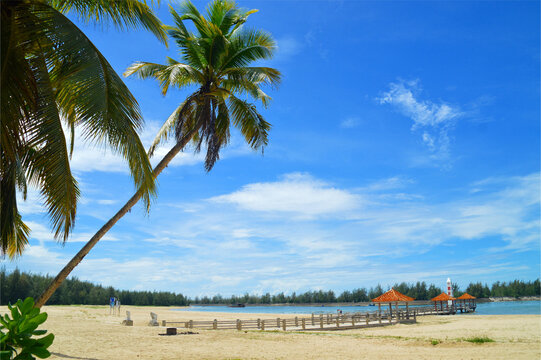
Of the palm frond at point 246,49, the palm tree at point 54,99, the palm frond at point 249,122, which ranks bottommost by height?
the palm tree at point 54,99

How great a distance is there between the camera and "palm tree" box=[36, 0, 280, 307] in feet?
37.9

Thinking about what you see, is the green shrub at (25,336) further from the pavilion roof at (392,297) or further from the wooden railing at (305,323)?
the pavilion roof at (392,297)

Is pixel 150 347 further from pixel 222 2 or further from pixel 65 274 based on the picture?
pixel 222 2

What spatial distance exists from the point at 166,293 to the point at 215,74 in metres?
110

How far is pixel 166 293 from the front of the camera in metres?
113

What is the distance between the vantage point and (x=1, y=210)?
715 cm

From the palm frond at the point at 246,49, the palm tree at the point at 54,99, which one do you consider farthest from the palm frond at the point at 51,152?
the palm frond at the point at 246,49

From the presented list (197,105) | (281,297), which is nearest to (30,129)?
(197,105)

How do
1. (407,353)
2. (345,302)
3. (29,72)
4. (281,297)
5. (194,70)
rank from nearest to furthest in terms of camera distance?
1. (29,72)
2. (194,70)
3. (407,353)
4. (345,302)
5. (281,297)

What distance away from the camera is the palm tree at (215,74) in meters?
11.5

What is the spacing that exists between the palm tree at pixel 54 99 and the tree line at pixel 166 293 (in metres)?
45.4

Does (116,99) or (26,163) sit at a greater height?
(116,99)

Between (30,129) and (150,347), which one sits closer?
(30,129)

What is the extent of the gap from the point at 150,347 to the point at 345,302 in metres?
121
